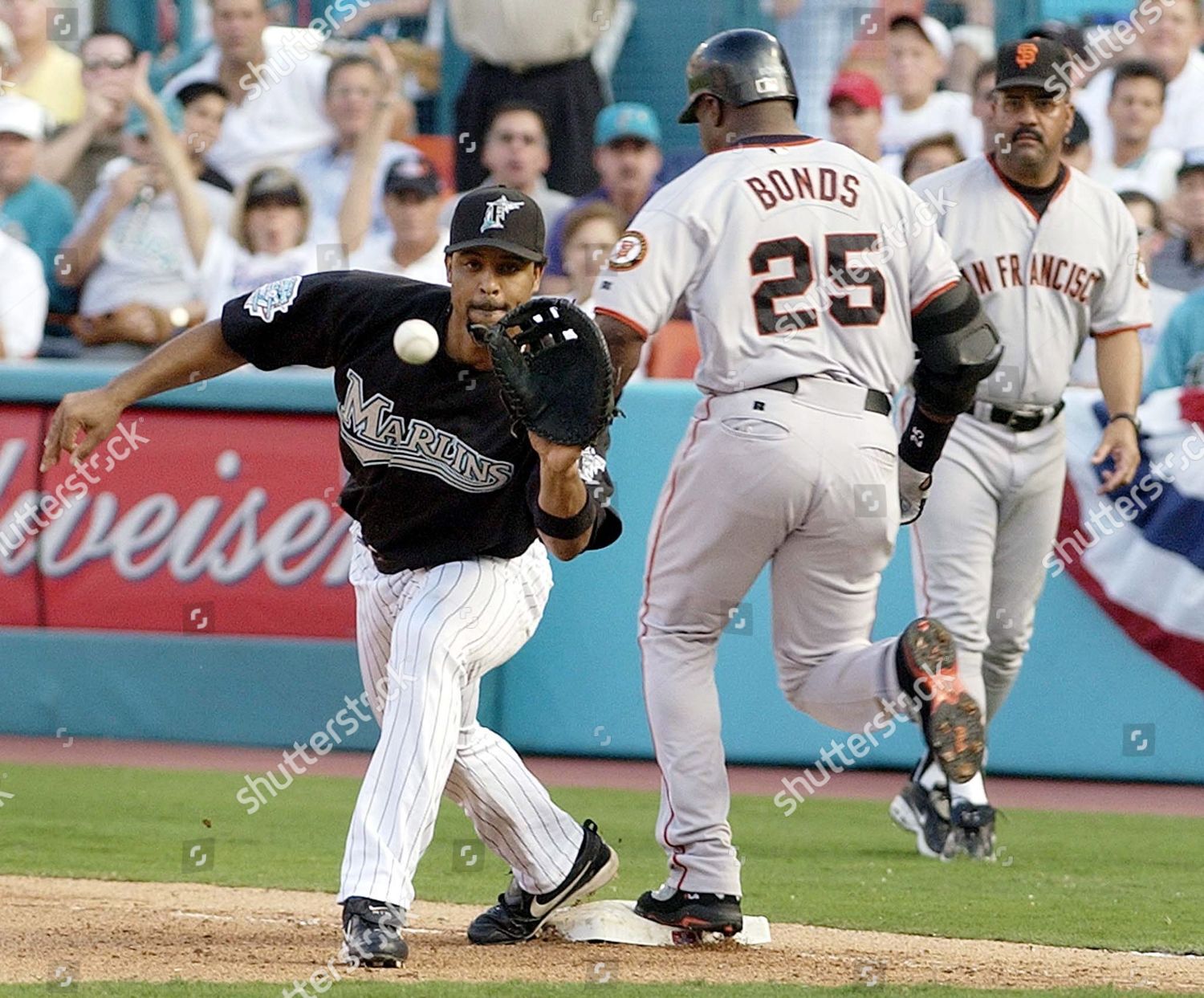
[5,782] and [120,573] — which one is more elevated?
[120,573]

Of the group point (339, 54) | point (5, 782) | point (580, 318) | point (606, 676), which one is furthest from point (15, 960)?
point (339, 54)

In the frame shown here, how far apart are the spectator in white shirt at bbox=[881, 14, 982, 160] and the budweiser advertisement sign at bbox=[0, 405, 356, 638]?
388 centimetres

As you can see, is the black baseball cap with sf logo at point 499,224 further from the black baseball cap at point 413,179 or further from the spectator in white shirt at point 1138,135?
the spectator in white shirt at point 1138,135

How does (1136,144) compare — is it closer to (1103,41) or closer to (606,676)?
(1103,41)

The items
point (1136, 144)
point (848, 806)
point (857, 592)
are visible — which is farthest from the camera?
point (1136, 144)

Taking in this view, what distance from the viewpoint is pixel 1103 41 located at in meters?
10.8

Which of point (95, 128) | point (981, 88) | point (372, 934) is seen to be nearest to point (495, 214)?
point (372, 934)

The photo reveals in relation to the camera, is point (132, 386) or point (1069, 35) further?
point (1069, 35)

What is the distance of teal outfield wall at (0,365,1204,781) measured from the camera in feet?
27.7

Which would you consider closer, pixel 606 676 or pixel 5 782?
pixel 5 782

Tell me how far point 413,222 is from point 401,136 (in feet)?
5.94

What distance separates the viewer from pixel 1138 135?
1041 centimetres

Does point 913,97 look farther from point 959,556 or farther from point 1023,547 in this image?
point 959,556

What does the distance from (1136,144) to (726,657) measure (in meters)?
3.90
